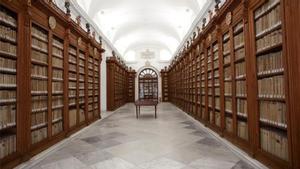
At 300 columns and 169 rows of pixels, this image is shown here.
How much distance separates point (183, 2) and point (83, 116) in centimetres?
636

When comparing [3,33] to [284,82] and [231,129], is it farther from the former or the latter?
[231,129]

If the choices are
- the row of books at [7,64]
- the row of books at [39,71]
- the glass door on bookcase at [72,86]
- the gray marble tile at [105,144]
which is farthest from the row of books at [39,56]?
the gray marble tile at [105,144]

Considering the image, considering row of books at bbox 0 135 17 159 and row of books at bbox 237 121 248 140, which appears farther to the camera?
row of books at bbox 237 121 248 140

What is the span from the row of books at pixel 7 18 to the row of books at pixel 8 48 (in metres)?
0.30

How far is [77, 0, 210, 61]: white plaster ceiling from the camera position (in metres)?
8.86

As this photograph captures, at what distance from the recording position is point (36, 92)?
3.56 metres

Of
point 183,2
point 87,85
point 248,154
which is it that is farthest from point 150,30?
point 248,154

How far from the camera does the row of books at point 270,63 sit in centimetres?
256

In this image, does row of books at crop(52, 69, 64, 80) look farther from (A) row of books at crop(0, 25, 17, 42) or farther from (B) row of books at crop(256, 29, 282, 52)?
(B) row of books at crop(256, 29, 282, 52)

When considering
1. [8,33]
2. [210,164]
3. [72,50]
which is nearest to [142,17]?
[72,50]

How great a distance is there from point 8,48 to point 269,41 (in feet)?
11.6

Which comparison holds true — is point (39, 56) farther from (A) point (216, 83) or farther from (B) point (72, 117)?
(A) point (216, 83)

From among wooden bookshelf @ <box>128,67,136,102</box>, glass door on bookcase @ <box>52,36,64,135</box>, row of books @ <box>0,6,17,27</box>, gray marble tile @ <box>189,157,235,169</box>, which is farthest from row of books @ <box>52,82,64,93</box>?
wooden bookshelf @ <box>128,67,136,102</box>

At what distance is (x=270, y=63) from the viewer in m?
2.74
